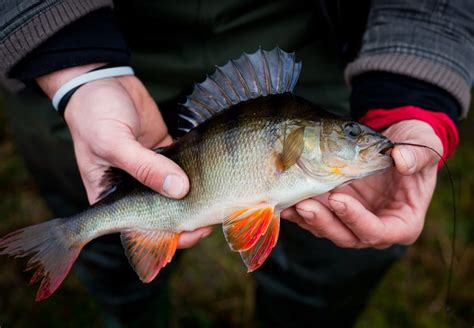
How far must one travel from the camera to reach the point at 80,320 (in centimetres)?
254

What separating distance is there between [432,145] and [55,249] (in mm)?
1126

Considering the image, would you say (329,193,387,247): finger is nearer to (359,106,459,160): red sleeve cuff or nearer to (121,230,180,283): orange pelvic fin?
(359,106,459,160): red sleeve cuff

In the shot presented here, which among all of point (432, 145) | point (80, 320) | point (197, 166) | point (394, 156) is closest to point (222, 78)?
point (197, 166)

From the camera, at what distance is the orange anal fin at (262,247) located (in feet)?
4.58

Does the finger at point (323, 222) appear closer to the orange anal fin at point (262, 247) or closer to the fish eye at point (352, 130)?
the orange anal fin at point (262, 247)

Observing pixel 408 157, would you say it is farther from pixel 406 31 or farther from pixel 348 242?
pixel 406 31

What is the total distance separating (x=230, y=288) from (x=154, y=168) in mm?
1466

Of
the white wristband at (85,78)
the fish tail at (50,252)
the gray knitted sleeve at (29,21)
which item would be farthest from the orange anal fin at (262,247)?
the gray knitted sleeve at (29,21)

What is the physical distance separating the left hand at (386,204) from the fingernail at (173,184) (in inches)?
12.7

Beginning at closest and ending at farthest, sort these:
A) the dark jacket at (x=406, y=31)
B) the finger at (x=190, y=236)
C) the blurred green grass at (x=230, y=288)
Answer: the finger at (x=190, y=236) → the dark jacket at (x=406, y=31) → the blurred green grass at (x=230, y=288)

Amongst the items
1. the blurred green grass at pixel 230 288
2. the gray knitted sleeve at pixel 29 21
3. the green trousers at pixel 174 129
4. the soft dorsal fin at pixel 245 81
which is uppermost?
the gray knitted sleeve at pixel 29 21

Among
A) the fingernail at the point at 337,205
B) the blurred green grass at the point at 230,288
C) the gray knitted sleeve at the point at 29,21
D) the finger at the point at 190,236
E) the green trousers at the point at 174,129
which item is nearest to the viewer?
the fingernail at the point at 337,205

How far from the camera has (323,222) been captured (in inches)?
55.6

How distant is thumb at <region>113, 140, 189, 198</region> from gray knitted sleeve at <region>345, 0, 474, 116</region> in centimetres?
79
